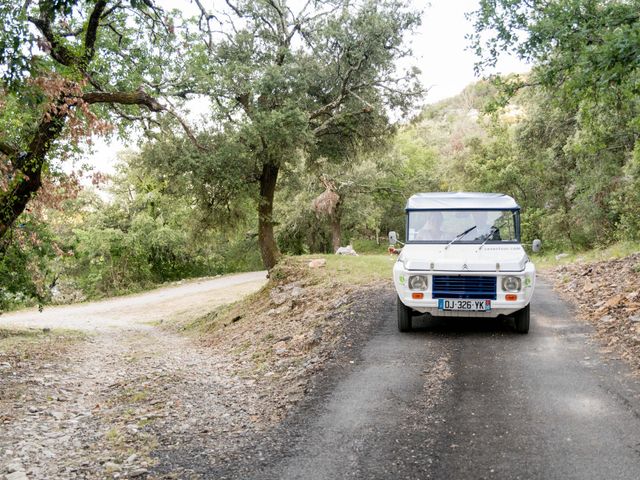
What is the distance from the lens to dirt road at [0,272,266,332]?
2098 cm

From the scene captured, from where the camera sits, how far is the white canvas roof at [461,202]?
10.0m

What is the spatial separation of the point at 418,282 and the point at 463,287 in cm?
74

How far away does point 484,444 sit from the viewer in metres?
5.24

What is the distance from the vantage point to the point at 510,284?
890 cm

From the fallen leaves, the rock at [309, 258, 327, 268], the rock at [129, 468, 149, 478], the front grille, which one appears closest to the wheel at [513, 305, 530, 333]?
the front grille

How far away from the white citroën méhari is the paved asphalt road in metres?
0.64

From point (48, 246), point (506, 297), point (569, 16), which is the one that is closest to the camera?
point (506, 297)

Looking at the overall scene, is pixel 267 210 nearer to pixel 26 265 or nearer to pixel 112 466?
pixel 26 265

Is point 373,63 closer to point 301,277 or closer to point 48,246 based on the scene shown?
point 301,277

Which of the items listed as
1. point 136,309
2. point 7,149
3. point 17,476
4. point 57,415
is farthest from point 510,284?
point 136,309

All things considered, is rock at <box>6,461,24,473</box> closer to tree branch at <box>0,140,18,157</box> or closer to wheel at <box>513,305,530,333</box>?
tree branch at <box>0,140,18,157</box>

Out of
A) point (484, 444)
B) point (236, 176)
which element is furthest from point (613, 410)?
point (236, 176)

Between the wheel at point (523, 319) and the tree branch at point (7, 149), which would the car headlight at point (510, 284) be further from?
the tree branch at point (7, 149)

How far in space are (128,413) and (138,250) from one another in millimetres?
29465
